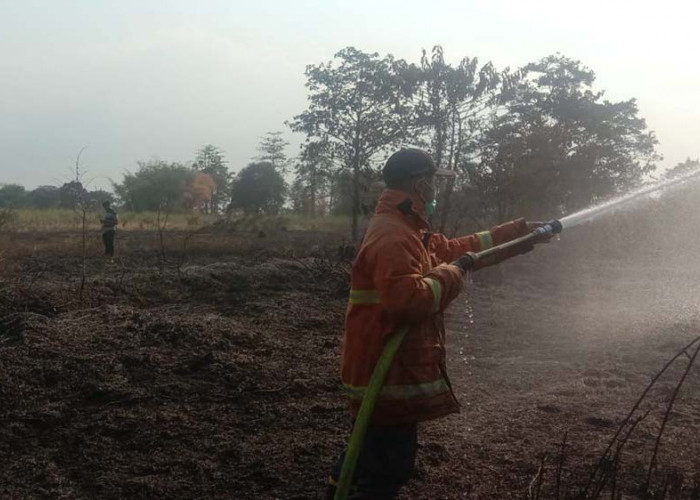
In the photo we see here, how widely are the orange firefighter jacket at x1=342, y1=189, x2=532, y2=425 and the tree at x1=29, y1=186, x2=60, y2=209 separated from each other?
2535 inches

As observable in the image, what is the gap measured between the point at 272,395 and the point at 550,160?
1507cm

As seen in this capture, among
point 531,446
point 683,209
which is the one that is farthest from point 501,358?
point 683,209

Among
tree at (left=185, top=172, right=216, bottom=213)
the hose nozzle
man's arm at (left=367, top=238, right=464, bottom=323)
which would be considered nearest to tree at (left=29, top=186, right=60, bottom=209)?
tree at (left=185, top=172, right=216, bottom=213)

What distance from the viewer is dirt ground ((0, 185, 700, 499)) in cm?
409

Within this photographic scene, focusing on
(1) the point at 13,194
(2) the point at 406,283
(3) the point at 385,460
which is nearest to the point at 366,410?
(3) the point at 385,460

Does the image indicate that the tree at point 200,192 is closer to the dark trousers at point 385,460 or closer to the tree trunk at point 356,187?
the tree trunk at point 356,187

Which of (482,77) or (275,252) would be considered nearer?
(275,252)

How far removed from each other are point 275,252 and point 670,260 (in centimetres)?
1060

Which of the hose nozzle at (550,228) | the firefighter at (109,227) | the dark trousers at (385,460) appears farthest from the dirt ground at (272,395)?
the firefighter at (109,227)

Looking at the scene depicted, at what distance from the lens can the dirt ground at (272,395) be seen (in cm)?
409

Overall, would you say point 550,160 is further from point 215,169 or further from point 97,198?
point 215,169

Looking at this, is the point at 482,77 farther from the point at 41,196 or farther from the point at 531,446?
the point at 41,196

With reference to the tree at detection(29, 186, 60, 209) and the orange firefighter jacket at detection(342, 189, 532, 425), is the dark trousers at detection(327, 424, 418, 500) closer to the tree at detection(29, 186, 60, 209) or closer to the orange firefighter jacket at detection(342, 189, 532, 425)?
the orange firefighter jacket at detection(342, 189, 532, 425)

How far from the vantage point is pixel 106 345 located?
6480 mm
